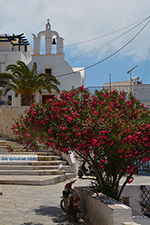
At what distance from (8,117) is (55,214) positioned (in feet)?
52.0

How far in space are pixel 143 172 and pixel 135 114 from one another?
9.21 m

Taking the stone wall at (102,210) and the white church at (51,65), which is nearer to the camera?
the stone wall at (102,210)

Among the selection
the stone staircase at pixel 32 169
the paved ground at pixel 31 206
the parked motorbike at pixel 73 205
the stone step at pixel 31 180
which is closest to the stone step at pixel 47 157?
the stone staircase at pixel 32 169

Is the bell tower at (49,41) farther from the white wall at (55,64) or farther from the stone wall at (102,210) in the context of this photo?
the stone wall at (102,210)

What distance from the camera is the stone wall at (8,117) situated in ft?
78.0

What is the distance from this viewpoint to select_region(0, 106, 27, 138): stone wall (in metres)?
23.8

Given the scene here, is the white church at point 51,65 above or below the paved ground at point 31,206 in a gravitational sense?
above

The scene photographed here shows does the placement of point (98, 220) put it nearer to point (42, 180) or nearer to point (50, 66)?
point (42, 180)

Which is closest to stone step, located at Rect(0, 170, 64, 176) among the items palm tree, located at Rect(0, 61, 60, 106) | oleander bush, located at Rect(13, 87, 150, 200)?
oleander bush, located at Rect(13, 87, 150, 200)

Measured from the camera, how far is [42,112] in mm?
7934

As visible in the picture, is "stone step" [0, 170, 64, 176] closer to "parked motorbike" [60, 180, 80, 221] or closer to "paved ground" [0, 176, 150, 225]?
"paved ground" [0, 176, 150, 225]

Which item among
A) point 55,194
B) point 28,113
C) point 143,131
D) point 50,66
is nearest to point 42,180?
point 55,194

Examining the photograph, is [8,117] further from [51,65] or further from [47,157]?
[51,65]

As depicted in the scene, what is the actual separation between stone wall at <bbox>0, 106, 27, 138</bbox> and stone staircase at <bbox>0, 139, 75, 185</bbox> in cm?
523
